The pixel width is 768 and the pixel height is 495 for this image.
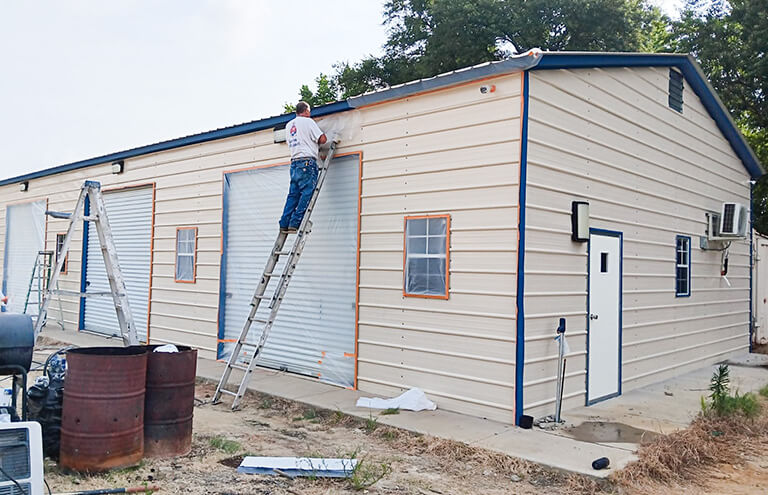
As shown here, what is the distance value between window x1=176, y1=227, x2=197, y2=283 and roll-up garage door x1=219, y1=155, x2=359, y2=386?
3.23ft

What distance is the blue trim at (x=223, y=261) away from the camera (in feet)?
32.8

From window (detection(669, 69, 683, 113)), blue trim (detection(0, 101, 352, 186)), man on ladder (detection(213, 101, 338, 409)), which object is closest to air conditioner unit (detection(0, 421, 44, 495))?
man on ladder (detection(213, 101, 338, 409))

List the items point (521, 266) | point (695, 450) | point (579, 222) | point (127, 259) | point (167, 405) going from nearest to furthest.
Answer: point (167, 405) < point (695, 450) < point (521, 266) < point (579, 222) < point (127, 259)

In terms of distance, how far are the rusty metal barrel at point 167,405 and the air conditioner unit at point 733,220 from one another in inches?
370

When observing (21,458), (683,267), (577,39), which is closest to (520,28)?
(577,39)

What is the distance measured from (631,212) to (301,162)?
4.48 meters

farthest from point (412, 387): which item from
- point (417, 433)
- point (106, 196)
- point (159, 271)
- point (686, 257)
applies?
point (106, 196)

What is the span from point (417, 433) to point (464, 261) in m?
1.94

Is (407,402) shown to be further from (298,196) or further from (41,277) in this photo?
(41,277)

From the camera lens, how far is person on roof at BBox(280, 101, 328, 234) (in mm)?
7922

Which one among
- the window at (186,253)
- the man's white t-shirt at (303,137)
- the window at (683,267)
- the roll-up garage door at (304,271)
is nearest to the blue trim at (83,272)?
the window at (186,253)

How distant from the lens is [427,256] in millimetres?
7254

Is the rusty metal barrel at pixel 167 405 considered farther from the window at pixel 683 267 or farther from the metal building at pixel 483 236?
the window at pixel 683 267

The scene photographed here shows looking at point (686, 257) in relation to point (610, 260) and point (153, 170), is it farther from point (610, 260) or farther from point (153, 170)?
point (153, 170)
